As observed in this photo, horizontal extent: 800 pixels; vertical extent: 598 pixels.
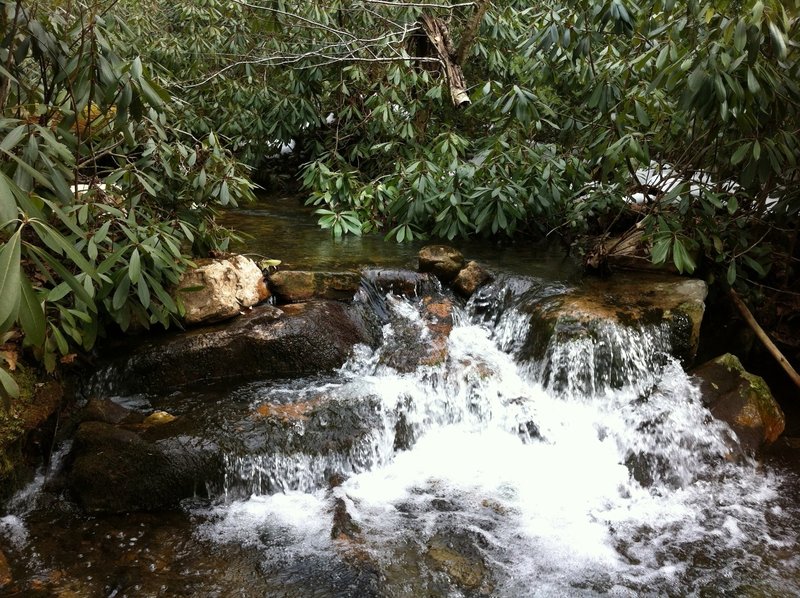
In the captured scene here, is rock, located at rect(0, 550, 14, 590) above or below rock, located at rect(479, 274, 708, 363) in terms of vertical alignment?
below

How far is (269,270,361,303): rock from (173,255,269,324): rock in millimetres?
189

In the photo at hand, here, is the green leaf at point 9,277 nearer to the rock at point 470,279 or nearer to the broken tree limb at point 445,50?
the rock at point 470,279

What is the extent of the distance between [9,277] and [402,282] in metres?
4.32

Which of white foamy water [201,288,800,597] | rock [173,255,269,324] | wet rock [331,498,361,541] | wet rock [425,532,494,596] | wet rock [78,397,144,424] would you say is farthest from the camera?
rock [173,255,269,324]

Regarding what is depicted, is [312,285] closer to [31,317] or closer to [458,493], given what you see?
[458,493]

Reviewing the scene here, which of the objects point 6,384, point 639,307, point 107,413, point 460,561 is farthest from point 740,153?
point 107,413

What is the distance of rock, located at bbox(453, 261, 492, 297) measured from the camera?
18.4 feet

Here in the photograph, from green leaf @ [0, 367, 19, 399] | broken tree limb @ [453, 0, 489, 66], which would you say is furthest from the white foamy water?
broken tree limb @ [453, 0, 489, 66]

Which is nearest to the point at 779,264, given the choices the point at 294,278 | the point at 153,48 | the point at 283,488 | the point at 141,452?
the point at 294,278

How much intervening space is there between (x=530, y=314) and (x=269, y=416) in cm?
230

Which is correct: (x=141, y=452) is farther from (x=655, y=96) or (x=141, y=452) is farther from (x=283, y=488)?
(x=655, y=96)

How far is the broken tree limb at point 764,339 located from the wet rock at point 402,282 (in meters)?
2.50

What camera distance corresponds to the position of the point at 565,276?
18.8 ft

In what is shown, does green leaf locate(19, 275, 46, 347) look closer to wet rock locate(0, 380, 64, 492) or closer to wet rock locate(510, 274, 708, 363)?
wet rock locate(0, 380, 64, 492)
